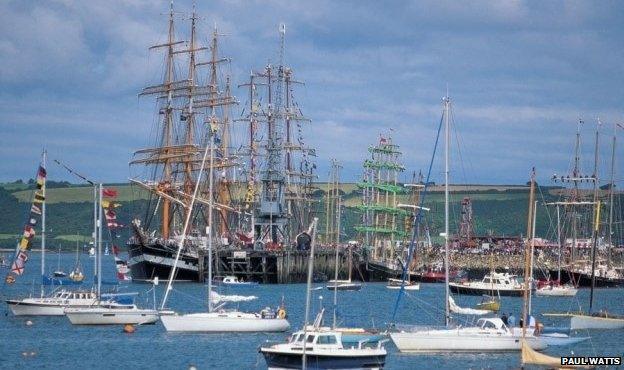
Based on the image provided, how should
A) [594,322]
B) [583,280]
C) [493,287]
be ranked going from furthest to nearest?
[583,280] < [493,287] < [594,322]

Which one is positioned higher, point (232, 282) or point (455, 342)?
point (455, 342)

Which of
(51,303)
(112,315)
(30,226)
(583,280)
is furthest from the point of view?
(583,280)

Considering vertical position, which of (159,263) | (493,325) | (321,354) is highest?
(493,325)

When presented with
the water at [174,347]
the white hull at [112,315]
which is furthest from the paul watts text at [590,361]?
the white hull at [112,315]

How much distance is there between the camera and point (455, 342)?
72.9 m

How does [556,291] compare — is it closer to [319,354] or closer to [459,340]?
[459,340]

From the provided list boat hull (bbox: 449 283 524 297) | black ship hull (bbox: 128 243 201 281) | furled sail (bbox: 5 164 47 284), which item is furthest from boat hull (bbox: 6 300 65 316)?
black ship hull (bbox: 128 243 201 281)

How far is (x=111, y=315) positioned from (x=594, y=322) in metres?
34.3

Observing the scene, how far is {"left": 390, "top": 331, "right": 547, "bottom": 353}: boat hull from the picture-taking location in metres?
73.0

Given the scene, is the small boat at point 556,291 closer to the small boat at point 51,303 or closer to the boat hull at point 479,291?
the boat hull at point 479,291

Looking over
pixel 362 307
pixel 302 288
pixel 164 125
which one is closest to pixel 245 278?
pixel 302 288

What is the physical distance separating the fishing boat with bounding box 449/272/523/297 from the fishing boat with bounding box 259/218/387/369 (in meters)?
80.1

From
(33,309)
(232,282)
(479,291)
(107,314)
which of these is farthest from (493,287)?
(107,314)

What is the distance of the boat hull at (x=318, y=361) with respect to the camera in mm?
60594
